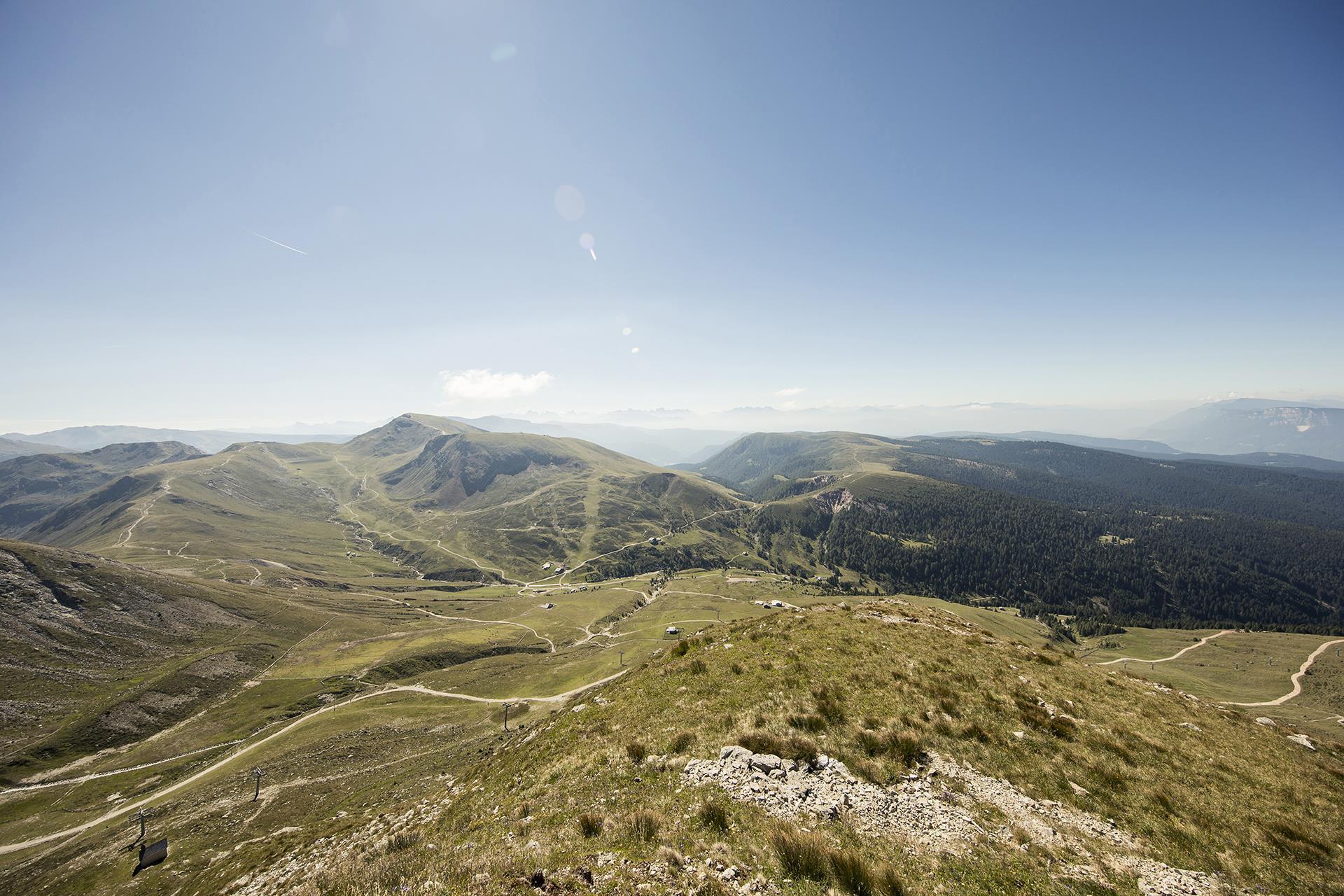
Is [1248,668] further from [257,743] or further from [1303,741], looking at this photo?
[257,743]

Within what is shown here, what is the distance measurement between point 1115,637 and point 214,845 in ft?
972

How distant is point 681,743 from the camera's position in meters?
17.7

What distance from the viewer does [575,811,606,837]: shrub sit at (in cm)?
1328

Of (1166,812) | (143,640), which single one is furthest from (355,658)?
(1166,812)

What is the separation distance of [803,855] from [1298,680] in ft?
724

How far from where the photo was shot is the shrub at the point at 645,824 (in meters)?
12.3

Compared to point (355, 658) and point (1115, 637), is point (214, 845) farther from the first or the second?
point (1115, 637)

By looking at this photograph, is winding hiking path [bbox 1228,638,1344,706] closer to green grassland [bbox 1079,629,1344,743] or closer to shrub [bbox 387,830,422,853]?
green grassland [bbox 1079,629,1344,743]

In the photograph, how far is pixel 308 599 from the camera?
6713 inches

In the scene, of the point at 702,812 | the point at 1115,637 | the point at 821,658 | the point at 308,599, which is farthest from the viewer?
the point at 1115,637

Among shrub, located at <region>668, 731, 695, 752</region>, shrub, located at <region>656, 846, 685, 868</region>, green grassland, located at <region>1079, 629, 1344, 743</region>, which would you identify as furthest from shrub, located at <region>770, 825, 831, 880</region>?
green grassland, located at <region>1079, 629, 1344, 743</region>

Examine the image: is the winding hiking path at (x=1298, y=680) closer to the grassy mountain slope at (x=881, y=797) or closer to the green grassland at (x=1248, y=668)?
the green grassland at (x=1248, y=668)

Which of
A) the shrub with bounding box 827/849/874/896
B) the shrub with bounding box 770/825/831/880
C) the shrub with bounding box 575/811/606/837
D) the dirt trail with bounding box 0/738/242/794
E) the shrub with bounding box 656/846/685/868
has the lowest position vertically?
the dirt trail with bounding box 0/738/242/794

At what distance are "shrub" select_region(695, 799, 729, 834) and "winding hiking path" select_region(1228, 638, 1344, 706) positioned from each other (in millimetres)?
135634
